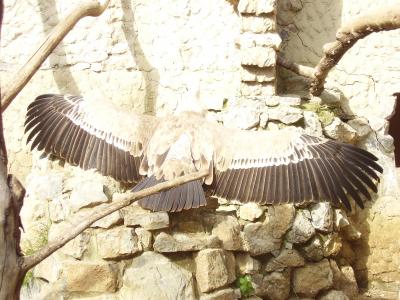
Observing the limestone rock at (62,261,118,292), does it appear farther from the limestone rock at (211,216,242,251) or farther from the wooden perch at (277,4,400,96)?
the wooden perch at (277,4,400,96)

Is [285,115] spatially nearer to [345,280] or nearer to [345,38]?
[345,38]

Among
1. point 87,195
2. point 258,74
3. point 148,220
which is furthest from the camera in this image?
point 258,74

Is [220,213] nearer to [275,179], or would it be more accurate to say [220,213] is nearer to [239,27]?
[275,179]

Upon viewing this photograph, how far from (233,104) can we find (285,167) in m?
1.11

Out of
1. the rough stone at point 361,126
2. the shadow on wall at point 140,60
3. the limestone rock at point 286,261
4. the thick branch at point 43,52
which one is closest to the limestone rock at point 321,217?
the limestone rock at point 286,261

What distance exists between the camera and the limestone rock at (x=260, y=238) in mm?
4781

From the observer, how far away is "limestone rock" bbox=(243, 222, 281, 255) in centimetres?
478

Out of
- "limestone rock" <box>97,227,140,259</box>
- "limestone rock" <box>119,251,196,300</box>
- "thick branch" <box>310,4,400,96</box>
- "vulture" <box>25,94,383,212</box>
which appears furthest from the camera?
"vulture" <box>25,94,383,212</box>

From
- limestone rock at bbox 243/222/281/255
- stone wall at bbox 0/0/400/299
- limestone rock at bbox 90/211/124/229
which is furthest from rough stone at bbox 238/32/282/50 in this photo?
limestone rock at bbox 90/211/124/229

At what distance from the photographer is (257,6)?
204 inches

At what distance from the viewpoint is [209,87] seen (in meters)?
5.55

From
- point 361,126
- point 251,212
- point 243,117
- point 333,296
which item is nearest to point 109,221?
point 251,212

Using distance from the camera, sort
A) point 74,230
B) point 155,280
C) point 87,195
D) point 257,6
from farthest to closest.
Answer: point 257,6
point 87,195
point 155,280
point 74,230

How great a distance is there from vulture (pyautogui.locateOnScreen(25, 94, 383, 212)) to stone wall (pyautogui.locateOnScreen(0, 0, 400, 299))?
19cm
